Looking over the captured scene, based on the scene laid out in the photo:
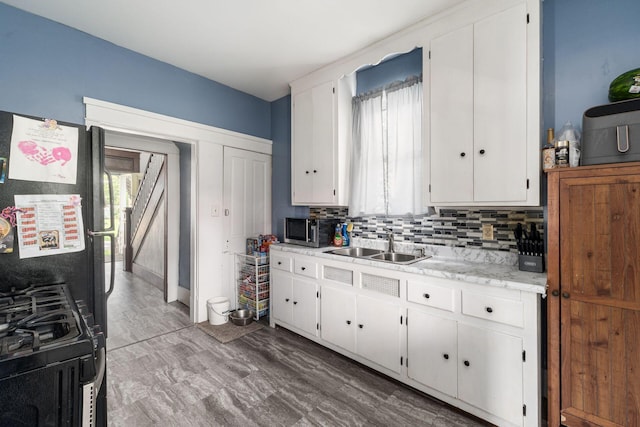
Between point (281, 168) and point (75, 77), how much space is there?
2156 mm

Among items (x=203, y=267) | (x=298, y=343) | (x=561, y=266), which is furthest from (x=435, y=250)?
(x=203, y=267)

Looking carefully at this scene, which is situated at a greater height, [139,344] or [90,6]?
[90,6]

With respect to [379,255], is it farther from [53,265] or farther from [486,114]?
[53,265]

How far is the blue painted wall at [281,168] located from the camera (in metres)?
3.66

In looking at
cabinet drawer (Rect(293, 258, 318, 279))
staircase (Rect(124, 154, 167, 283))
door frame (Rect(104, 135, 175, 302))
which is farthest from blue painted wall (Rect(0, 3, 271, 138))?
cabinet drawer (Rect(293, 258, 318, 279))

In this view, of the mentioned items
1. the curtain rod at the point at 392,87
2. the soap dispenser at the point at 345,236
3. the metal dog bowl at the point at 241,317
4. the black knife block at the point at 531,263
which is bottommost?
the metal dog bowl at the point at 241,317

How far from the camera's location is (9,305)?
3.77ft

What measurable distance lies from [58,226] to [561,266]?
108 inches

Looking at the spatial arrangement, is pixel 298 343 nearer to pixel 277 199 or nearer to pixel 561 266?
pixel 277 199

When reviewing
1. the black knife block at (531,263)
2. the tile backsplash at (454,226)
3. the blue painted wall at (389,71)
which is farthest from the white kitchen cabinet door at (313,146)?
the black knife block at (531,263)

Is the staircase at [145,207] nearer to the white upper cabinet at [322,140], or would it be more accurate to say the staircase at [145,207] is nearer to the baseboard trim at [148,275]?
the baseboard trim at [148,275]

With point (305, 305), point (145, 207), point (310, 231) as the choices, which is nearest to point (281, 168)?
point (310, 231)

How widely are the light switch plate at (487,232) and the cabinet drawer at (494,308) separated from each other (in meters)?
0.61

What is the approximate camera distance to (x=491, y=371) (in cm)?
169
